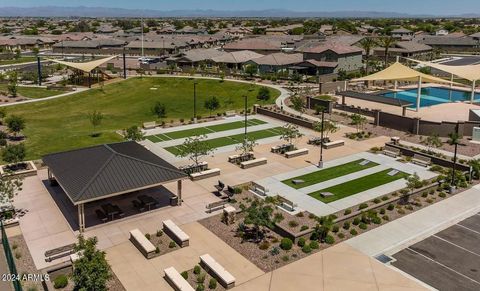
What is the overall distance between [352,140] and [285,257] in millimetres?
28295

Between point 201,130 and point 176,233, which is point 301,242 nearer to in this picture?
point 176,233

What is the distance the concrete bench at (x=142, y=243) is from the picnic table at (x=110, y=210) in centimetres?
324

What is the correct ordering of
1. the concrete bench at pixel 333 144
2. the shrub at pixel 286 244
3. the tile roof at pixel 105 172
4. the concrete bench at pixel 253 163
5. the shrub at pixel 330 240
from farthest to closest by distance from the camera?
the concrete bench at pixel 333 144 < the concrete bench at pixel 253 163 < the tile roof at pixel 105 172 < the shrub at pixel 330 240 < the shrub at pixel 286 244

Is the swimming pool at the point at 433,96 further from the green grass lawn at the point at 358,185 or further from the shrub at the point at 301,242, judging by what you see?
the shrub at the point at 301,242

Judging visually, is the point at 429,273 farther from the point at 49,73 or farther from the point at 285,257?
the point at 49,73

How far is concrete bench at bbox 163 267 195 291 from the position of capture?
22.6 m

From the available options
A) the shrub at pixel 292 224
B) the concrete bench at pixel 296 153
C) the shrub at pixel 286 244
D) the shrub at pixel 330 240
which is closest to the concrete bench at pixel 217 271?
the shrub at pixel 286 244

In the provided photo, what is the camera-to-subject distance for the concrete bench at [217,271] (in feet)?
76.7

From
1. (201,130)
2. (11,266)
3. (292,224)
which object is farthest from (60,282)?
(201,130)

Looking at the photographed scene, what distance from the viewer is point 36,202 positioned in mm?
34156

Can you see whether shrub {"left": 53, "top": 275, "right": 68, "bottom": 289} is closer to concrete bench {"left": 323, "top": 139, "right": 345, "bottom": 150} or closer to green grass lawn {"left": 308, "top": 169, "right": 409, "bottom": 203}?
green grass lawn {"left": 308, "top": 169, "right": 409, "bottom": 203}

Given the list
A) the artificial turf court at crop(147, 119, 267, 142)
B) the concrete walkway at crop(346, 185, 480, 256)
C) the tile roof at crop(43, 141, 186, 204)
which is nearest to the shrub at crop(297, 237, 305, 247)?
the concrete walkway at crop(346, 185, 480, 256)

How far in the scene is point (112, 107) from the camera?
7319 centimetres

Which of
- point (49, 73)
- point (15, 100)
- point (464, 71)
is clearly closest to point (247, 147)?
point (464, 71)
